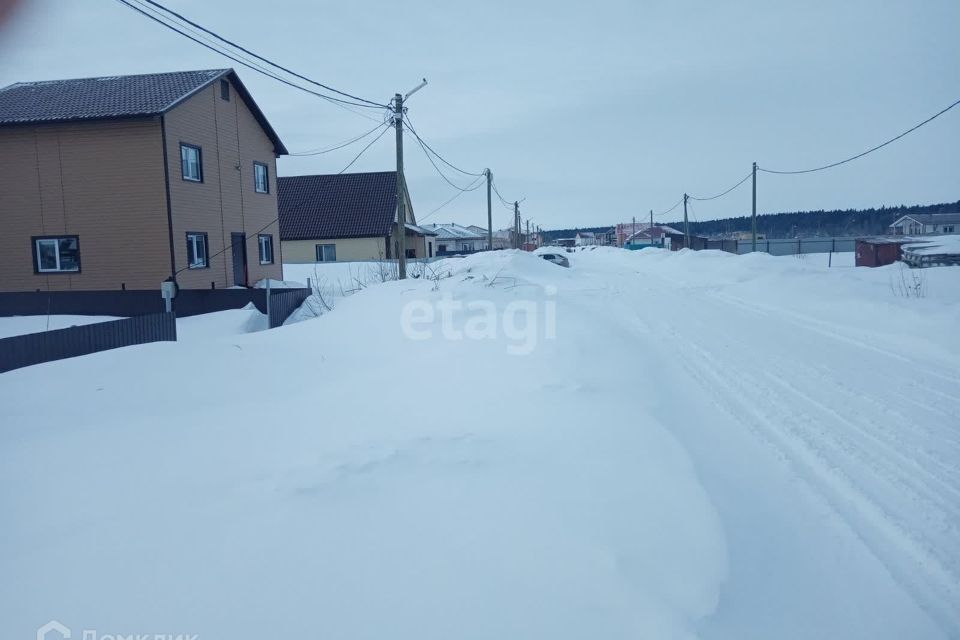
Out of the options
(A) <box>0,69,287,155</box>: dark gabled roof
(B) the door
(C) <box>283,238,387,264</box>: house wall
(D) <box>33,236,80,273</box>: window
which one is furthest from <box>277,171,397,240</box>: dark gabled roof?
(D) <box>33,236,80,273</box>: window

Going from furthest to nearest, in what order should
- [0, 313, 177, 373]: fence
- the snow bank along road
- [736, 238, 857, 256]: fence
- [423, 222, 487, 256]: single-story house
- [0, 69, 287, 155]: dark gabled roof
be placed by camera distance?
[423, 222, 487, 256]: single-story house → [736, 238, 857, 256]: fence → [0, 69, 287, 155]: dark gabled roof → [0, 313, 177, 373]: fence → the snow bank along road

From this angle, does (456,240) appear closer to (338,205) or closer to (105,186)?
(338,205)

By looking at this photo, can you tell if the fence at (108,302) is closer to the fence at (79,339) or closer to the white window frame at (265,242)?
the white window frame at (265,242)

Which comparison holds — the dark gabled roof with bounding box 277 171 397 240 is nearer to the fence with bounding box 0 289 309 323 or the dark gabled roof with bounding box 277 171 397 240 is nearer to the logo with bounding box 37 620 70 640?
A: the fence with bounding box 0 289 309 323

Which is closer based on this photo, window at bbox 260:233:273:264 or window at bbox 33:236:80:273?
window at bbox 33:236:80:273

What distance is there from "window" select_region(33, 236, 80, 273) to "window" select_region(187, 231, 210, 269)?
338 cm

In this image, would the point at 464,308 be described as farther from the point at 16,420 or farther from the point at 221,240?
the point at 221,240

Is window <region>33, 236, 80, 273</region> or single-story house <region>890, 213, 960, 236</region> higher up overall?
single-story house <region>890, 213, 960, 236</region>

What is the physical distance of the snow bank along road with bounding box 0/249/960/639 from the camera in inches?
146

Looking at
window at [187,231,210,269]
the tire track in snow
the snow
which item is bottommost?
the tire track in snow

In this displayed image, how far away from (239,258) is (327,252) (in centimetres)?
1636

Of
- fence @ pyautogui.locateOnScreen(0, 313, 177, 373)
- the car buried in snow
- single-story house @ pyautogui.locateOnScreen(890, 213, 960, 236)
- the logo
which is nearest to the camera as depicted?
the logo

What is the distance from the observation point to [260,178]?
2778 centimetres

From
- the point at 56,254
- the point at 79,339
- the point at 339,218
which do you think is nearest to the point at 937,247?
the point at 339,218
